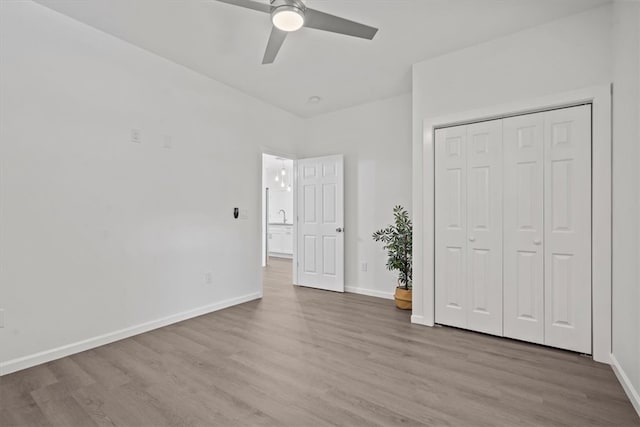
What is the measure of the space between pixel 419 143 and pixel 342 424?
270 centimetres

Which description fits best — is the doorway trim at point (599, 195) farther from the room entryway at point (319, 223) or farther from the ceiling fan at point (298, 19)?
the room entryway at point (319, 223)

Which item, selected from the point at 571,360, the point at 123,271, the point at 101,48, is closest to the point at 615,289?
the point at 571,360

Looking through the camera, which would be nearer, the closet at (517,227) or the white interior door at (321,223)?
the closet at (517,227)

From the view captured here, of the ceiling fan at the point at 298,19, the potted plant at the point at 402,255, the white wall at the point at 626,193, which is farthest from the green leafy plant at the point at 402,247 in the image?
the ceiling fan at the point at 298,19

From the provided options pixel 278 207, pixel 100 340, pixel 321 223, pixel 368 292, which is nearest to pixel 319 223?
pixel 321 223

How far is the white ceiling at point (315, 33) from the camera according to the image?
249 cm

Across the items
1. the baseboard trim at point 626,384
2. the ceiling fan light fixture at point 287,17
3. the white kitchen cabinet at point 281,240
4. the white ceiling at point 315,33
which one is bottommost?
the baseboard trim at point 626,384

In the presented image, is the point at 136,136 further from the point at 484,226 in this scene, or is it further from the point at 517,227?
the point at 517,227

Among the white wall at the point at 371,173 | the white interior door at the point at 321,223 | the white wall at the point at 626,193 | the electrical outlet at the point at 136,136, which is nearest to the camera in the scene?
the white wall at the point at 626,193

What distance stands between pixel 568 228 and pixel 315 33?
2749 millimetres

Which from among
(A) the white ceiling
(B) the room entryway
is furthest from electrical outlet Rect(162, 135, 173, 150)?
(B) the room entryway

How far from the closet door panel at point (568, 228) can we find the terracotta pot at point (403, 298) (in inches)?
54.7

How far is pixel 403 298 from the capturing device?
12.5ft

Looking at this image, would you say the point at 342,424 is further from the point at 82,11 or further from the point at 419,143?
the point at 82,11
